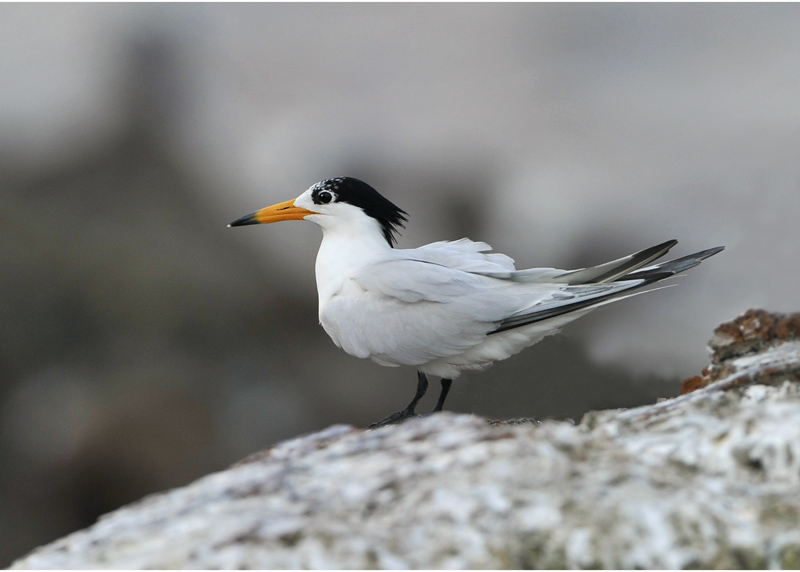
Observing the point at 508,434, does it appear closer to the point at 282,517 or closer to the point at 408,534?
the point at 408,534

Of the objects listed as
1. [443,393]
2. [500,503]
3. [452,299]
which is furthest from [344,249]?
[500,503]

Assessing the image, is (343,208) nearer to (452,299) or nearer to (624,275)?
(452,299)

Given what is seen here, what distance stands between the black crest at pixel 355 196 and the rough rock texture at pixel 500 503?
2.89 meters

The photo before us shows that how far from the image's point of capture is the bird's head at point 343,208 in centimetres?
583

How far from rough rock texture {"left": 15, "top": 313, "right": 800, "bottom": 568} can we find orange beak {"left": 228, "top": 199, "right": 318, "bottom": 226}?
3048 mm

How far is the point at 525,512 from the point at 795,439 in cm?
98

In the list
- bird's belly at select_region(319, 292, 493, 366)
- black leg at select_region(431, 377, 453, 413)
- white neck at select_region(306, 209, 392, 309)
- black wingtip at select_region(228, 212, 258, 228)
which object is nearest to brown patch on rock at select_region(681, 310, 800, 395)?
bird's belly at select_region(319, 292, 493, 366)

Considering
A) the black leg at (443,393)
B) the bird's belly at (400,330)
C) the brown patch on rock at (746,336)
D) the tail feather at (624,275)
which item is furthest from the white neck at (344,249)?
the brown patch on rock at (746,336)

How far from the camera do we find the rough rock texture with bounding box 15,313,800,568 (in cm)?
227

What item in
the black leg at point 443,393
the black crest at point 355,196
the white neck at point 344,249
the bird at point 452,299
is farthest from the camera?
the black crest at point 355,196

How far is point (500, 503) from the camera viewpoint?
2.43 m

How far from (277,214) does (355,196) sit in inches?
24.2

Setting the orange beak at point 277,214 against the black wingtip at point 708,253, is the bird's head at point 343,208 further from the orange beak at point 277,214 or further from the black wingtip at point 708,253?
the black wingtip at point 708,253

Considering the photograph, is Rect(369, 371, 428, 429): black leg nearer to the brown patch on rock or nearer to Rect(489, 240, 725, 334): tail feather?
Rect(489, 240, 725, 334): tail feather
